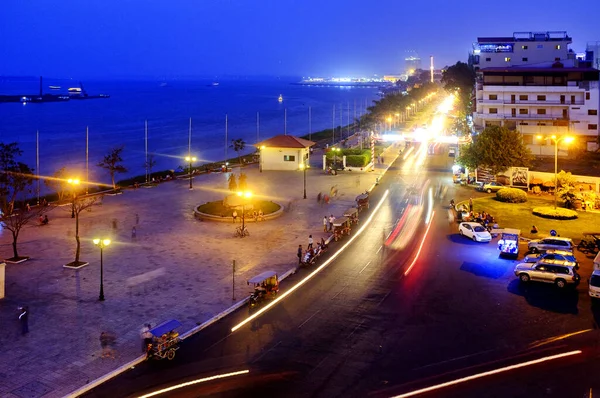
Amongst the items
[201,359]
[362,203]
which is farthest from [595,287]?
[362,203]

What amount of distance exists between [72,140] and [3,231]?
86.4 metres

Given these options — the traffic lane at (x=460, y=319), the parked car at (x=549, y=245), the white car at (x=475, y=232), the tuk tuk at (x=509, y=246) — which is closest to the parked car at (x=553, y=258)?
the traffic lane at (x=460, y=319)

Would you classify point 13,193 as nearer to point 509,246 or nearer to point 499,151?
point 509,246

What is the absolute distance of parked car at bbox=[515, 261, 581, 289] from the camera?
75.1 feet

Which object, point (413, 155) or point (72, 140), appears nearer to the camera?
point (413, 155)

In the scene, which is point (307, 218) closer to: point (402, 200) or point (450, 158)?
point (402, 200)

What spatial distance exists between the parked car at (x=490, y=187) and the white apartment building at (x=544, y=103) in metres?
13.8

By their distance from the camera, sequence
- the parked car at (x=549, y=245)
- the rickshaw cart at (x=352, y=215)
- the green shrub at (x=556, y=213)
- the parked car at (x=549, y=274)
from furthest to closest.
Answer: the green shrub at (x=556, y=213) → the rickshaw cart at (x=352, y=215) → the parked car at (x=549, y=245) → the parked car at (x=549, y=274)

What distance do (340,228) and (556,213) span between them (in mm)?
14704

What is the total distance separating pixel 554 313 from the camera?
20.3 meters

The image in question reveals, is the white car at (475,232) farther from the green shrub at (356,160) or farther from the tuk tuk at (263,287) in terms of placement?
the green shrub at (356,160)

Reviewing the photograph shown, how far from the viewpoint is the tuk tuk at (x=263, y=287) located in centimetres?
2120

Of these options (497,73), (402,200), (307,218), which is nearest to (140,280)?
(307,218)

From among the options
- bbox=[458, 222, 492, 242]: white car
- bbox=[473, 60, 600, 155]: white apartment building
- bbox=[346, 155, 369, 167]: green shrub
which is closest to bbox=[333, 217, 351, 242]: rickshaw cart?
bbox=[458, 222, 492, 242]: white car
